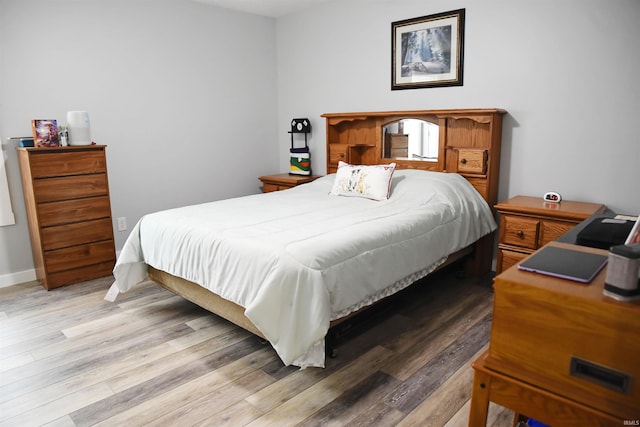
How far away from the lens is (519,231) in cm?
291

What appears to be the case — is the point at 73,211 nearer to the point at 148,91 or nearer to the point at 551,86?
the point at 148,91

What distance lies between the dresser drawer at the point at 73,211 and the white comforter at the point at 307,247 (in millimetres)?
711

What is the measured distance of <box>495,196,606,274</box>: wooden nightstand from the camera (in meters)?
2.72

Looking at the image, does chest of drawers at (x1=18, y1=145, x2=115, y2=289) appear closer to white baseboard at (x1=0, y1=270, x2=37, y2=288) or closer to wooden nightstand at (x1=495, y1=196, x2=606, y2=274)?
white baseboard at (x1=0, y1=270, x2=37, y2=288)

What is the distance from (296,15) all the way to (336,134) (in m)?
1.43

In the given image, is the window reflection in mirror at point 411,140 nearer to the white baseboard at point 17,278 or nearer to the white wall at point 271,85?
the white wall at point 271,85

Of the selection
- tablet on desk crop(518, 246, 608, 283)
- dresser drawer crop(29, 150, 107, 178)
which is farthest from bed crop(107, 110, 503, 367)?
tablet on desk crop(518, 246, 608, 283)

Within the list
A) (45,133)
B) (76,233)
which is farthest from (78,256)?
(45,133)

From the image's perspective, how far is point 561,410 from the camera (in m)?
1.02

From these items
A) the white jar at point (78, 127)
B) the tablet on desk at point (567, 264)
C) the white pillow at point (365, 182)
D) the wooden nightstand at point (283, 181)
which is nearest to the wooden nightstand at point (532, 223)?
the white pillow at point (365, 182)

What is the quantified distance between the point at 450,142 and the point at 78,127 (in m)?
2.93

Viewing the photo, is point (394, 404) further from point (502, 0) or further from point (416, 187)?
point (502, 0)

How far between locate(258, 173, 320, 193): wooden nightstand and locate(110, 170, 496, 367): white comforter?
894mm

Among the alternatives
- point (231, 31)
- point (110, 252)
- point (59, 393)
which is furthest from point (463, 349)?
point (231, 31)
